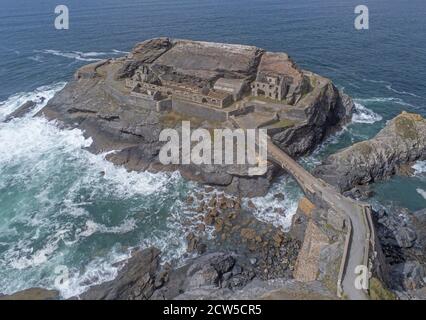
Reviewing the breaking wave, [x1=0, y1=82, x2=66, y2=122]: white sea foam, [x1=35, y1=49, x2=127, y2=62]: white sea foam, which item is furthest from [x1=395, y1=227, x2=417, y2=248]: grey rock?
[x1=35, y1=49, x2=127, y2=62]: white sea foam

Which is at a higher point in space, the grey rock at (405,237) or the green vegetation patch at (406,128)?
the green vegetation patch at (406,128)

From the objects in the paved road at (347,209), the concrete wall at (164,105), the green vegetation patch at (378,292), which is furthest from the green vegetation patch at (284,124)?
the green vegetation patch at (378,292)

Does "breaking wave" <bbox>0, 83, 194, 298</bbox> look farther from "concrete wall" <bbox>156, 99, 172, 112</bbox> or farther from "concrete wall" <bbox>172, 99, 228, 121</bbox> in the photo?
"concrete wall" <bbox>156, 99, 172, 112</bbox>

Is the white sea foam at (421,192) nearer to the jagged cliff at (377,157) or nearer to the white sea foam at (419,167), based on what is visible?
the white sea foam at (419,167)

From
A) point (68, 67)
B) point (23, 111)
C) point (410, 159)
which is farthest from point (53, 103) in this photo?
point (410, 159)

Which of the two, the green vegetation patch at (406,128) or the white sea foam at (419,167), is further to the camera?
the green vegetation patch at (406,128)

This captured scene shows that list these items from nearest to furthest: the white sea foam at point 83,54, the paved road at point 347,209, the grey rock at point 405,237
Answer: the paved road at point 347,209 → the grey rock at point 405,237 → the white sea foam at point 83,54

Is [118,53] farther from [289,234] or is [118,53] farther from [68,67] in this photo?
[289,234]
